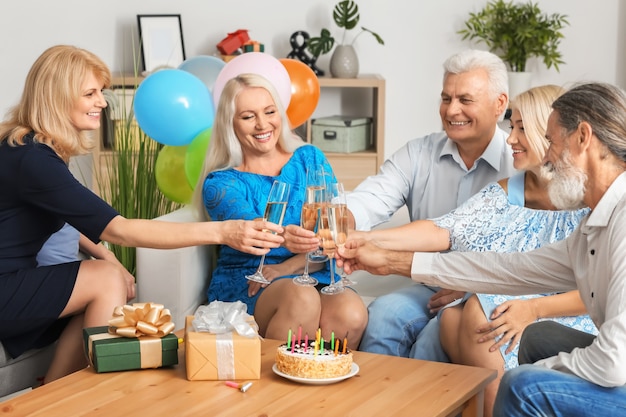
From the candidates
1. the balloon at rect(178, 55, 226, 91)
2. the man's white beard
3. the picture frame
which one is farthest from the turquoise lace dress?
the picture frame

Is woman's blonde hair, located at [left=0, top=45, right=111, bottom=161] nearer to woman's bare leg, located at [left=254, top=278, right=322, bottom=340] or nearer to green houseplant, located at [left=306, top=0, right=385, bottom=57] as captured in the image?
woman's bare leg, located at [left=254, top=278, right=322, bottom=340]

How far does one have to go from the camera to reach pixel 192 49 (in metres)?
6.25

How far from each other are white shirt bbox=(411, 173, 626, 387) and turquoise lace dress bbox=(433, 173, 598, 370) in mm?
221

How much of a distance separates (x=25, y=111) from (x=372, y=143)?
12.0 feet

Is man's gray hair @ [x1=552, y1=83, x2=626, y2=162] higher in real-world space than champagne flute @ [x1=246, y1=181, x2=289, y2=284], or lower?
higher

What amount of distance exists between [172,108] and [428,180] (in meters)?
0.93

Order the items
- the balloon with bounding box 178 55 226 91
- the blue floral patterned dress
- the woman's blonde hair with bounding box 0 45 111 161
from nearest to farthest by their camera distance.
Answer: the woman's blonde hair with bounding box 0 45 111 161
the blue floral patterned dress
the balloon with bounding box 178 55 226 91

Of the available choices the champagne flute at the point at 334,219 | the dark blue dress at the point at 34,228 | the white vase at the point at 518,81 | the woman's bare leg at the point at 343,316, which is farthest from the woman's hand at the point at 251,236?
the white vase at the point at 518,81

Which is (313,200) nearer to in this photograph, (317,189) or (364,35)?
(317,189)

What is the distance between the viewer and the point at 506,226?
2820mm

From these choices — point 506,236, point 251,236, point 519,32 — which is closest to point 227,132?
point 251,236

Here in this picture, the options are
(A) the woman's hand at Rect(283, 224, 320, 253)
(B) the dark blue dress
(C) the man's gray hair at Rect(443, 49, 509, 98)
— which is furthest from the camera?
(C) the man's gray hair at Rect(443, 49, 509, 98)

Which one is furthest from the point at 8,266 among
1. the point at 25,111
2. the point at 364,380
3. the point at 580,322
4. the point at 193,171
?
the point at 580,322

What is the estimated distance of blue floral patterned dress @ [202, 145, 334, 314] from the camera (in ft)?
9.98
